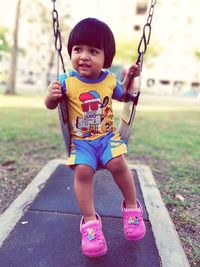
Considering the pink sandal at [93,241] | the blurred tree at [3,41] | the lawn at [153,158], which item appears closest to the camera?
the pink sandal at [93,241]

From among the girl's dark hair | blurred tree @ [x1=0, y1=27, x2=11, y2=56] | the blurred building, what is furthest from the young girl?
the blurred building

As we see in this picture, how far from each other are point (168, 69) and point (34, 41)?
50.4ft

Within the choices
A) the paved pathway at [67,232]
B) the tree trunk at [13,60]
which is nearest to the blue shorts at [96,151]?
the paved pathway at [67,232]

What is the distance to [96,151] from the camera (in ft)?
5.56

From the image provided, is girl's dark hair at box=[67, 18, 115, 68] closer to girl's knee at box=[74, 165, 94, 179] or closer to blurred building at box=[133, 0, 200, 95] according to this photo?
girl's knee at box=[74, 165, 94, 179]

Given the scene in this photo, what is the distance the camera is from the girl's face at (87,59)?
5.33 ft

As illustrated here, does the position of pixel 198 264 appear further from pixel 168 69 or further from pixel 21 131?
pixel 168 69

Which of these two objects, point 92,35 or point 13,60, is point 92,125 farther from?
point 13,60

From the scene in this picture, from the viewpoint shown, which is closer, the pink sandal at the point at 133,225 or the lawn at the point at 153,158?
the pink sandal at the point at 133,225

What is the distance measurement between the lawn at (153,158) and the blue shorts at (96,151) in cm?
65

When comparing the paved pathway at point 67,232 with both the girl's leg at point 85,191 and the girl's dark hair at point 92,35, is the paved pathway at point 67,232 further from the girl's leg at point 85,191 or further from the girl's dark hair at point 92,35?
the girl's dark hair at point 92,35

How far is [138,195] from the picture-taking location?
235 centimetres

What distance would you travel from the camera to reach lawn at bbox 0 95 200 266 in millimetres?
2129

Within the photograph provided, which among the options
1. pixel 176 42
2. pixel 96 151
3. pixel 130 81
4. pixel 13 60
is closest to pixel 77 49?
pixel 130 81
